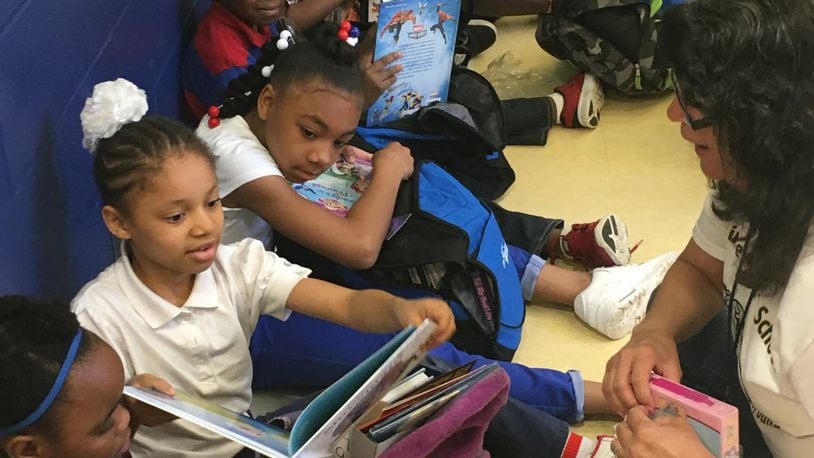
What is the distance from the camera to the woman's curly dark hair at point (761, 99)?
913mm

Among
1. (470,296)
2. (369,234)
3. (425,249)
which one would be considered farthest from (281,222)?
(470,296)

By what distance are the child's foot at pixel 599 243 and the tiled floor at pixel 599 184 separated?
0.11m

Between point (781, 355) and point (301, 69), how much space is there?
0.96 metres

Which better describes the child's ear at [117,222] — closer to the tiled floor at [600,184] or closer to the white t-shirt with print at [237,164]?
the white t-shirt with print at [237,164]

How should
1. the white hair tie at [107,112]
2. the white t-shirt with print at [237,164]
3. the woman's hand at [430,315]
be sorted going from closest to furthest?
1. the woman's hand at [430,315]
2. the white hair tie at [107,112]
3. the white t-shirt with print at [237,164]

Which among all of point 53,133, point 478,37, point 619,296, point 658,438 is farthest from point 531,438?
point 478,37

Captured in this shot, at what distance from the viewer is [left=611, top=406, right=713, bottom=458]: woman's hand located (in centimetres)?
97

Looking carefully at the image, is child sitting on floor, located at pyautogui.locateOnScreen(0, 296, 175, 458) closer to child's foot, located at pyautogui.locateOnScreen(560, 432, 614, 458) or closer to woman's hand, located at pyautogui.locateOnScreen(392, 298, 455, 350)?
woman's hand, located at pyautogui.locateOnScreen(392, 298, 455, 350)

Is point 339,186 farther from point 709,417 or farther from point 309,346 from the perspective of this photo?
point 709,417

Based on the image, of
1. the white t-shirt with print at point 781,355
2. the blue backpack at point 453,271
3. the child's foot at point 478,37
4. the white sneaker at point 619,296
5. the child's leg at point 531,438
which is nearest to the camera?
the white t-shirt with print at point 781,355

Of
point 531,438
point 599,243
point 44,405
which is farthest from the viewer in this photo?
point 599,243

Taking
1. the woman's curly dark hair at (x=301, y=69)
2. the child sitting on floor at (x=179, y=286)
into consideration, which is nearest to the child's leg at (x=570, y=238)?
the woman's curly dark hair at (x=301, y=69)

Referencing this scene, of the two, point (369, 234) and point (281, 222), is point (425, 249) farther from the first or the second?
point (281, 222)

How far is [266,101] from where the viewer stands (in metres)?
1.57
